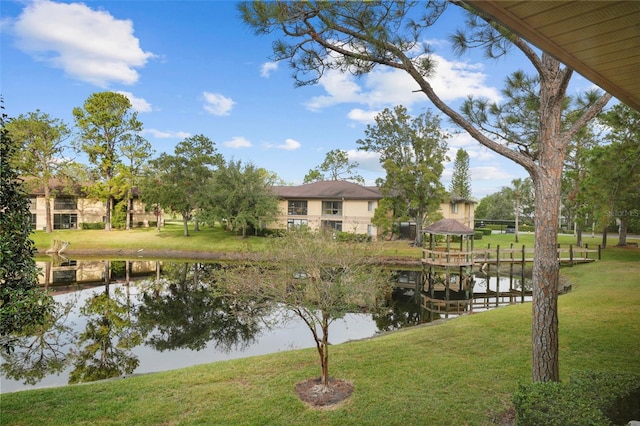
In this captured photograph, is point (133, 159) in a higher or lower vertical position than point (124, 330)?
higher

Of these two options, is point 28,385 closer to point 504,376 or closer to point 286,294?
point 286,294

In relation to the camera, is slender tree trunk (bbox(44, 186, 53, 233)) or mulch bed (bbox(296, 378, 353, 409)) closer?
mulch bed (bbox(296, 378, 353, 409))

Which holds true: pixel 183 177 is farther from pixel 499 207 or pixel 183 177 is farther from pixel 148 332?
pixel 499 207

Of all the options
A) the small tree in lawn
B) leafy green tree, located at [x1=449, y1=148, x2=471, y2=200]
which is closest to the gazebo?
the small tree in lawn

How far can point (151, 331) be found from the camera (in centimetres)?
1149

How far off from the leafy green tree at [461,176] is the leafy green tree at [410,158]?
2080cm

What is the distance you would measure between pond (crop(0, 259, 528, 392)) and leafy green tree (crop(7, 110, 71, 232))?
53.2ft

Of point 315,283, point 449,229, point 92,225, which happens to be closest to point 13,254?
point 315,283

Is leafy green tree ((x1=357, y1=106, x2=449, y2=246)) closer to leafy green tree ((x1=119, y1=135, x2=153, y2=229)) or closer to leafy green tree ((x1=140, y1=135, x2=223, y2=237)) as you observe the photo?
leafy green tree ((x1=140, y1=135, x2=223, y2=237))

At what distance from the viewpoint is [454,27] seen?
5.18m

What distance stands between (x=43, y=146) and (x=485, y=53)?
35190 mm

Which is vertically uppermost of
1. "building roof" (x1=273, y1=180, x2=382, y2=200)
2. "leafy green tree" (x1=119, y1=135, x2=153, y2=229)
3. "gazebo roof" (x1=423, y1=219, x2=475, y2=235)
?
"leafy green tree" (x1=119, y1=135, x2=153, y2=229)

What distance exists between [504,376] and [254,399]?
13.8 ft

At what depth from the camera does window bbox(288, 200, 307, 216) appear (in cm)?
3425
